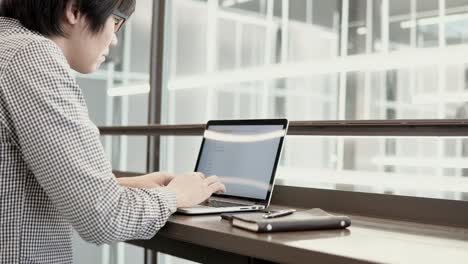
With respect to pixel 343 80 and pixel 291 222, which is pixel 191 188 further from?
pixel 343 80

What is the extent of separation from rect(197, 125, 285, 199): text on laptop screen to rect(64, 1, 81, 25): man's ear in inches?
24.8

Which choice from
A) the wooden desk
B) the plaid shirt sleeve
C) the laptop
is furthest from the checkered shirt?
the laptop

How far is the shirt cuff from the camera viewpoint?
125 cm

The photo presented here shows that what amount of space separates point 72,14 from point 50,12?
5 centimetres

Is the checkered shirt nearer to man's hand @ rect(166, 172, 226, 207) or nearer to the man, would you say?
the man

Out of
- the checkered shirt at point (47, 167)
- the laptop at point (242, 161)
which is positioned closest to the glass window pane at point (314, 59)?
the laptop at point (242, 161)

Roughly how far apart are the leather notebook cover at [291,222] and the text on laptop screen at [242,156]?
1.05 feet

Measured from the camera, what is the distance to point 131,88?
297 cm

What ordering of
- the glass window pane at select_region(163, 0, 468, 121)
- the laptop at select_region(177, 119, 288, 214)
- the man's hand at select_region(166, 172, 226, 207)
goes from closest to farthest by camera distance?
the man's hand at select_region(166, 172, 226, 207) < the laptop at select_region(177, 119, 288, 214) < the glass window pane at select_region(163, 0, 468, 121)

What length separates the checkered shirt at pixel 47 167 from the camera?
3.49ft

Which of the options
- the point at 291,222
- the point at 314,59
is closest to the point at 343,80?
the point at 314,59

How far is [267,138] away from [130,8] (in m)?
0.53

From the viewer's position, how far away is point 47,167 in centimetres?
106

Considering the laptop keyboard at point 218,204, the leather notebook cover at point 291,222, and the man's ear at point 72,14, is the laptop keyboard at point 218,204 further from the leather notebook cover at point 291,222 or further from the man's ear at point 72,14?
the man's ear at point 72,14
